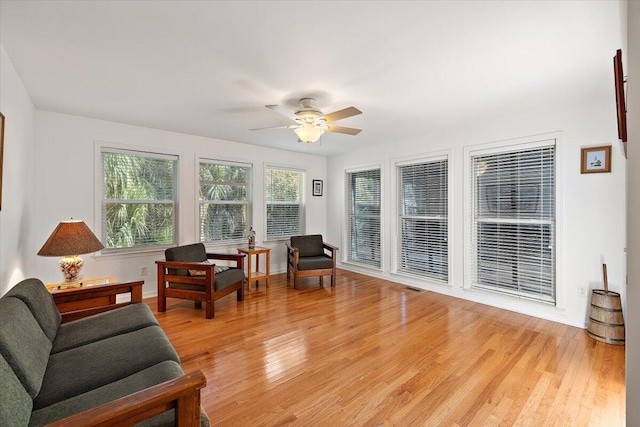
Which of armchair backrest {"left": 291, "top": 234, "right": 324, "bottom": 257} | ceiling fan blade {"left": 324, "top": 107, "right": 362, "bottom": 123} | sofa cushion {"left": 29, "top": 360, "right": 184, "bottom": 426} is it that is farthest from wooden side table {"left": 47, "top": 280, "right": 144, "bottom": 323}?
armchair backrest {"left": 291, "top": 234, "right": 324, "bottom": 257}

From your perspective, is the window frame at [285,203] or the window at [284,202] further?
the window at [284,202]

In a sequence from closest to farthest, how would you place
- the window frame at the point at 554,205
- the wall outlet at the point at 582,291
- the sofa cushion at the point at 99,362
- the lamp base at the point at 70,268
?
the sofa cushion at the point at 99,362 < the lamp base at the point at 70,268 < the wall outlet at the point at 582,291 < the window frame at the point at 554,205

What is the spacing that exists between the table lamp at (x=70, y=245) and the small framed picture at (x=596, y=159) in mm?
4879

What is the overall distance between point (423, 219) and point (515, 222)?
1267 millimetres

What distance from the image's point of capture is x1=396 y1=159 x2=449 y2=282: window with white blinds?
4332 mm

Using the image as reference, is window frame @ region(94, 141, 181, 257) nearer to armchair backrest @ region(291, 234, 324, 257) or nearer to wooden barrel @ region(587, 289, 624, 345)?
armchair backrest @ region(291, 234, 324, 257)

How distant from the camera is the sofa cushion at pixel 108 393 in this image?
3.67 ft

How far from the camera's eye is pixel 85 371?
142cm

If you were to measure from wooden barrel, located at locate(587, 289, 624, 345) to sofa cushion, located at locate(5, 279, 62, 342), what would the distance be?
4.34 meters

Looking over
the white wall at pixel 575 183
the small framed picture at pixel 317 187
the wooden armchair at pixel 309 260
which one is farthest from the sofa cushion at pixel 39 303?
the small framed picture at pixel 317 187

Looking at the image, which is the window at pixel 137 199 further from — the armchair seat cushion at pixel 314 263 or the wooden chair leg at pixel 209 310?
the armchair seat cushion at pixel 314 263

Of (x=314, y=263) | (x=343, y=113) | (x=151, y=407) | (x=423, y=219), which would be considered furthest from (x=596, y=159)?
(x=151, y=407)

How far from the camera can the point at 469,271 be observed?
3996mm

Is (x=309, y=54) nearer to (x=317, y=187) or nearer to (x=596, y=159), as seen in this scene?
(x=596, y=159)
